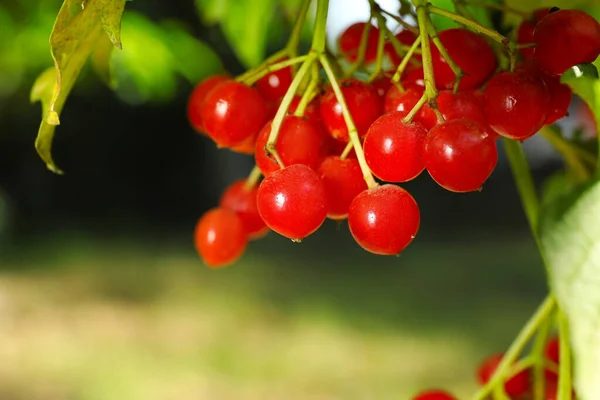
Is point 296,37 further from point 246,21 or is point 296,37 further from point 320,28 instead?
point 246,21

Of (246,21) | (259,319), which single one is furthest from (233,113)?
(259,319)

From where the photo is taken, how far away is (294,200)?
0.19m

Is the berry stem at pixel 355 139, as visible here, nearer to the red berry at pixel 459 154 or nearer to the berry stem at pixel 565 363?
the red berry at pixel 459 154

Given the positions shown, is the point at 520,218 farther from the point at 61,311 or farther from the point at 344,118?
the point at 344,118

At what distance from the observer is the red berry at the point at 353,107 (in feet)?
0.71

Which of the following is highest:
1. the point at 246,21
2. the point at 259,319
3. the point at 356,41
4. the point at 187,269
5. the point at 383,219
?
the point at 187,269

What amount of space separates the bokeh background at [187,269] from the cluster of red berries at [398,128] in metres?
0.38

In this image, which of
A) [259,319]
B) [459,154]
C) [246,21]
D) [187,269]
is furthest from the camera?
[187,269]

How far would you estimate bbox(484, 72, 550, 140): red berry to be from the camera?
0.20 meters

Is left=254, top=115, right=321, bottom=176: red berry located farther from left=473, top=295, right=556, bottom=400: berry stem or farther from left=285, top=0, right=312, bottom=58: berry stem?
left=473, top=295, right=556, bottom=400: berry stem

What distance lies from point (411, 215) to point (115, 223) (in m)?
1.85

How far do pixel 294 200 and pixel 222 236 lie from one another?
0.36ft

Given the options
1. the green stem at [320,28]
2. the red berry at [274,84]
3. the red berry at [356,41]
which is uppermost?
the red berry at [356,41]

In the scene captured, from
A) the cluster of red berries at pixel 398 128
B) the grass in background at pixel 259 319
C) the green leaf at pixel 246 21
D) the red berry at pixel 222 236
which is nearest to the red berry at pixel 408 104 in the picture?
the cluster of red berries at pixel 398 128
